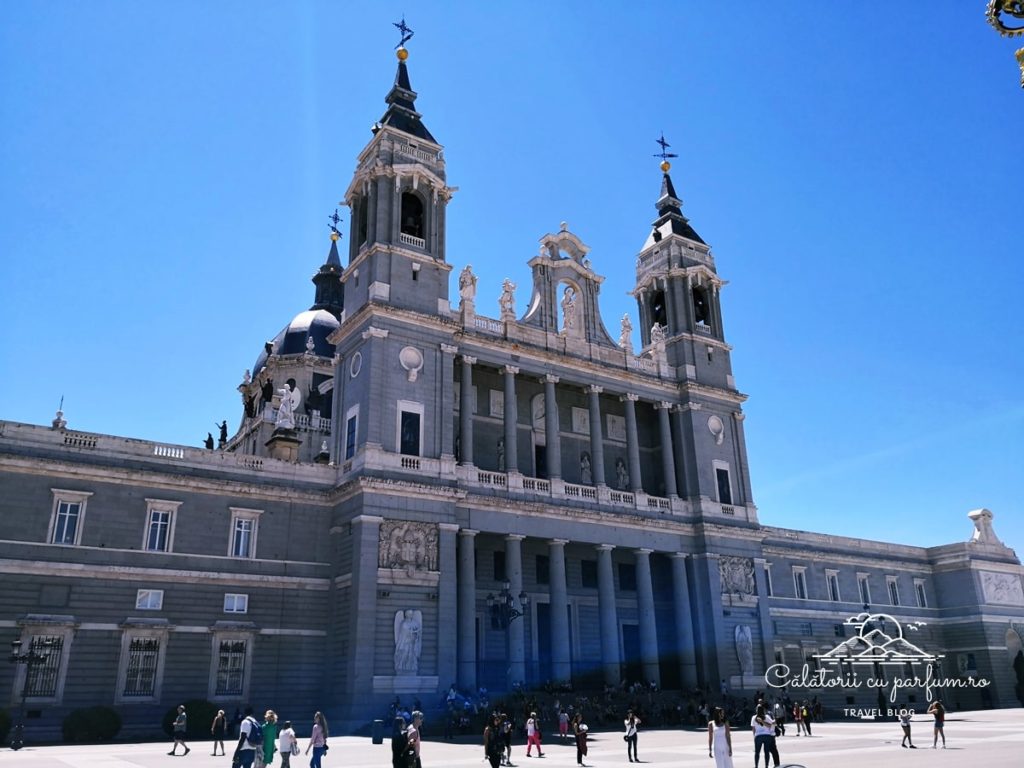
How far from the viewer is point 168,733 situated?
108ft

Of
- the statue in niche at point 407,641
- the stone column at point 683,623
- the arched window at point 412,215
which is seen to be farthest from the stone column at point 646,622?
the arched window at point 412,215

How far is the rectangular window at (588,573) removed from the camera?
161 ft

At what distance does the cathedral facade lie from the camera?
3500 centimetres

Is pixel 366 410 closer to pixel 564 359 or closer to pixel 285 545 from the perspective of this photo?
pixel 285 545

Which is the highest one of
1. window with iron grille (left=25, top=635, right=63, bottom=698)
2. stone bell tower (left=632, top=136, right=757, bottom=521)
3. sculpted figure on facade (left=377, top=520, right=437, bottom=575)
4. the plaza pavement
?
stone bell tower (left=632, top=136, right=757, bottom=521)

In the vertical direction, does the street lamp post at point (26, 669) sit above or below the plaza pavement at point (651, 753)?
above

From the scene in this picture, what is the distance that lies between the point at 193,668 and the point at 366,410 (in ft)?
44.3

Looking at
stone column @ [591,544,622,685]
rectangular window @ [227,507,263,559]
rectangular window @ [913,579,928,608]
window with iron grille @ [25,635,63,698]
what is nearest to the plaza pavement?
window with iron grille @ [25,635,63,698]

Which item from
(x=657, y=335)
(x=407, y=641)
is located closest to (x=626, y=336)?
(x=657, y=335)

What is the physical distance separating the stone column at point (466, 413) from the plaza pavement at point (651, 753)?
15400mm

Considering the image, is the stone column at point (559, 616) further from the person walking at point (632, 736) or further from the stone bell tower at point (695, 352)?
the person walking at point (632, 736)

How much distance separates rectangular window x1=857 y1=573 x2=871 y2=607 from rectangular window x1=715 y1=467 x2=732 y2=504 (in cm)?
1774

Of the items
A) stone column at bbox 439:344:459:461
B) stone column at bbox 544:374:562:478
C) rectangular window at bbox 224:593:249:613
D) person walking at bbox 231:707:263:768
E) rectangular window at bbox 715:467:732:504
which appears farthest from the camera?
rectangular window at bbox 715:467:732:504

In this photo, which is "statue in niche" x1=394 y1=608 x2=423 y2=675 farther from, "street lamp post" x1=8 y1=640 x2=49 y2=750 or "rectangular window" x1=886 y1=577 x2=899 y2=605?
"rectangular window" x1=886 y1=577 x2=899 y2=605
